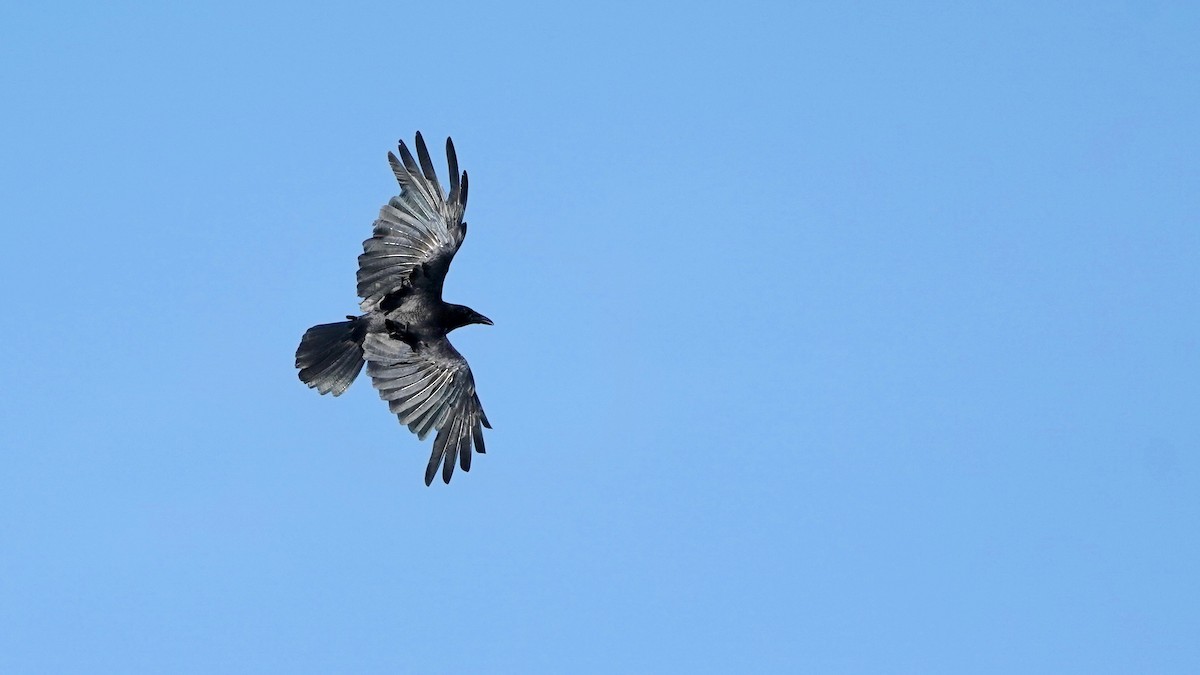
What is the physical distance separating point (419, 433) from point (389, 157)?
4607 mm

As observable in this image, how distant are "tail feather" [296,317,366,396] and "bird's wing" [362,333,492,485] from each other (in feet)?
1.24

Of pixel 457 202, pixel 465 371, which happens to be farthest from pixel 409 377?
pixel 457 202

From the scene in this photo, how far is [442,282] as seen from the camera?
25.9 m

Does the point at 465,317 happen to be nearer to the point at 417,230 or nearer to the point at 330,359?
the point at 417,230

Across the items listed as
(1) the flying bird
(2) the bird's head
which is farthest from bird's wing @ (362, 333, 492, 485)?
(2) the bird's head

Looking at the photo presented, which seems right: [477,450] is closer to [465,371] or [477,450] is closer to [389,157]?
[465,371]

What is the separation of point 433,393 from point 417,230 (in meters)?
2.78

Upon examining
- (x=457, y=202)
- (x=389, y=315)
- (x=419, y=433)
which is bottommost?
(x=419, y=433)

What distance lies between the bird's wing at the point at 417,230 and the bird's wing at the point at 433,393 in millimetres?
1123

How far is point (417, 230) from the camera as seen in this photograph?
25625 mm

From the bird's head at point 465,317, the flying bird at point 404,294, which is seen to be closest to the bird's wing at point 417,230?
the flying bird at point 404,294

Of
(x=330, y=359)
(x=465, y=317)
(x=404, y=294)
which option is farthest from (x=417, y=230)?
(x=330, y=359)

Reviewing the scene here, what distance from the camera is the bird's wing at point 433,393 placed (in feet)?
79.6

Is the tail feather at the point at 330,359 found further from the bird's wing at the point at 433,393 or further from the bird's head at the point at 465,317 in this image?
the bird's head at the point at 465,317
